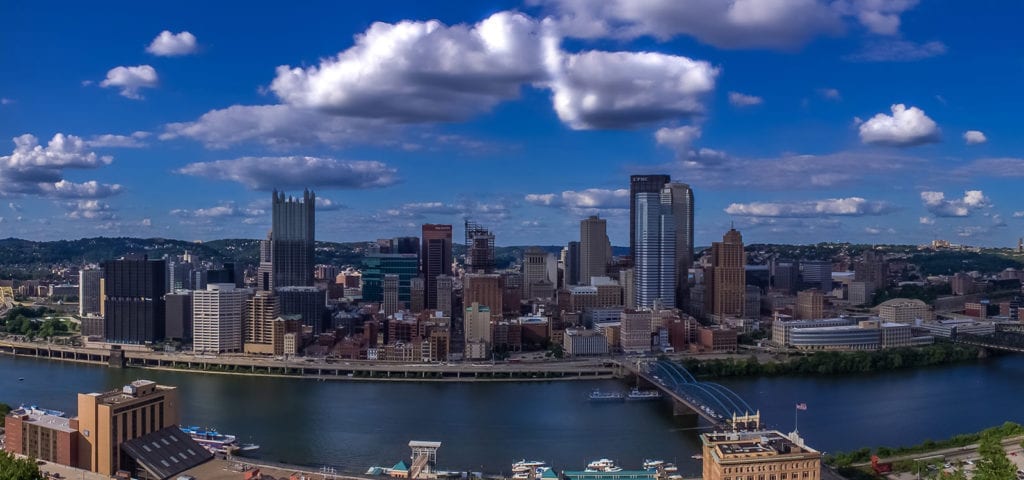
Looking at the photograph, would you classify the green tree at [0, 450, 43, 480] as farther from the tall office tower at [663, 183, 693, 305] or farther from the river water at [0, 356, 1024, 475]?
the tall office tower at [663, 183, 693, 305]

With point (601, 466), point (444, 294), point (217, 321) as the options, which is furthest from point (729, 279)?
point (601, 466)

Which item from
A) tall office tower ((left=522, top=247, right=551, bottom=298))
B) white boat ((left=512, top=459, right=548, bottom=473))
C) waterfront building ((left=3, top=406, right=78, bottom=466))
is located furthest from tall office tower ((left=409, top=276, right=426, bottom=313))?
waterfront building ((left=3, top=406, right=78, bottom=466))

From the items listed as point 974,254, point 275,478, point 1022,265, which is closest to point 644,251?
point 275,478

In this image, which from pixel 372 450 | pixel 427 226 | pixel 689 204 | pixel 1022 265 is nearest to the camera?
pixel 372 450

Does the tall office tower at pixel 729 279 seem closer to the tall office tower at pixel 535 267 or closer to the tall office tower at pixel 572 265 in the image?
the tall office tower at pixel 535 267

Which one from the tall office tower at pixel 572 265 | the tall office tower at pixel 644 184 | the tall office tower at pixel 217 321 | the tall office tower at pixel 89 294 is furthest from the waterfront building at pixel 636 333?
the tall office tower at pixel 89 294

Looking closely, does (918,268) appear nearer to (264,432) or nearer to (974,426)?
(974,426)

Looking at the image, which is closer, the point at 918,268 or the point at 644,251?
the point at 644,251
